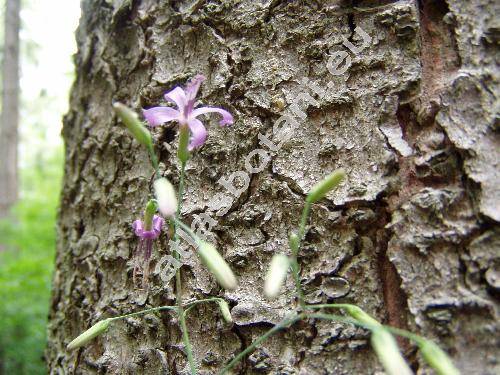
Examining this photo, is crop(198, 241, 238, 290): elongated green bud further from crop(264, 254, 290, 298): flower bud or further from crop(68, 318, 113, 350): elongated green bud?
crop(68, 318, 113, 350): elongated green bud

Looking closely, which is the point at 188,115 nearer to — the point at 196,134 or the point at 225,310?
the point at 196,134

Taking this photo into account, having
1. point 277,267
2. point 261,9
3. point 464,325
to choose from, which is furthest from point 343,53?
point 464,325

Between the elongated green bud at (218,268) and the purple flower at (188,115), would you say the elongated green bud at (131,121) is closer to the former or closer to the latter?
the purple flower at (188,115)

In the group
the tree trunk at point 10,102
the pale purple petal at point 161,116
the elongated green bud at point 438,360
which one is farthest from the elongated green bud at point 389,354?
the tree trunk at point 10,102

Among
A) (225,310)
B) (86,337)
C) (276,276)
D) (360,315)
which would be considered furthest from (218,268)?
(86,337)

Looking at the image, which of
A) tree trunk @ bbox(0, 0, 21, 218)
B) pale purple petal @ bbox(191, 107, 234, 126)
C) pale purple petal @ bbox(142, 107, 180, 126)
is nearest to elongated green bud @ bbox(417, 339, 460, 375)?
pale purple petal @ bbox(191, 107, 234, 126)
